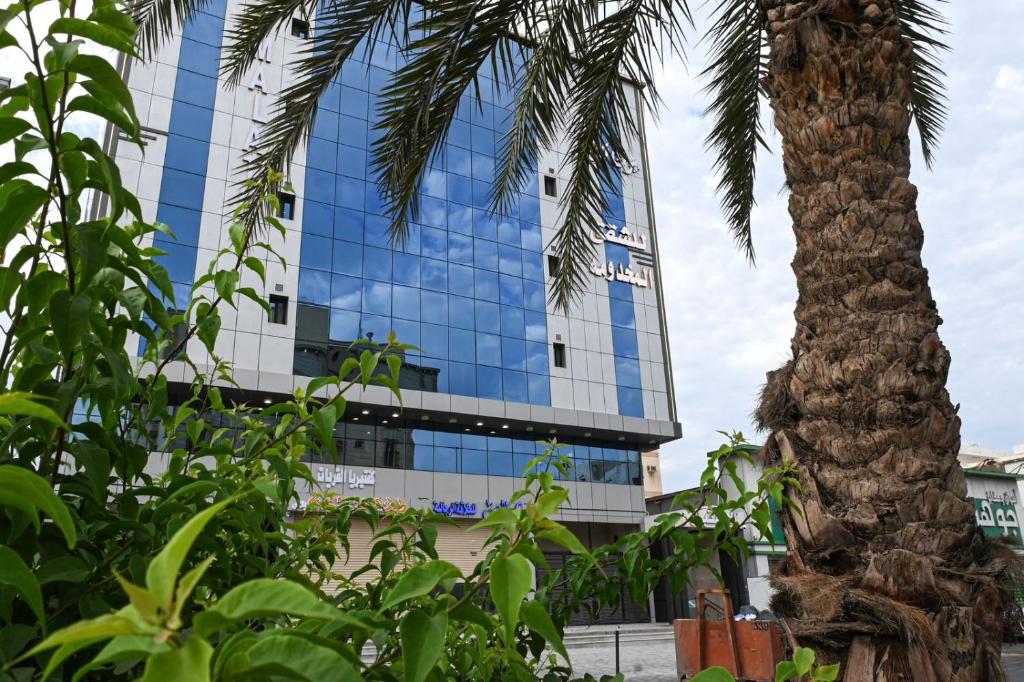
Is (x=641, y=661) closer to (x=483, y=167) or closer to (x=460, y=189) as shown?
(x=460, y=189)

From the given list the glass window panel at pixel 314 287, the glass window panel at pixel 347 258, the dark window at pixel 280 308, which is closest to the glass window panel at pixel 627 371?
the glass window panel at pixel 347 258

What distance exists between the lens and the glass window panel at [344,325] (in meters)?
25.5

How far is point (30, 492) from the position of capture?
584 mm

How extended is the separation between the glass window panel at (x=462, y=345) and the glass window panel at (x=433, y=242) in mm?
3487

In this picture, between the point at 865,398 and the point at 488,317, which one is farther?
the point at 488,317

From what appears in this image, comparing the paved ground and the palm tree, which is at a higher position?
the palm tree

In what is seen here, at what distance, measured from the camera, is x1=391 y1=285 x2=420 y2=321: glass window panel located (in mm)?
27125

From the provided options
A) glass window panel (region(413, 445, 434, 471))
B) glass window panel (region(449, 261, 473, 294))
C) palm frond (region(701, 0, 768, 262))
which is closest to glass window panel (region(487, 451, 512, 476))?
glass window panel (region(413, 445, 434, 471))

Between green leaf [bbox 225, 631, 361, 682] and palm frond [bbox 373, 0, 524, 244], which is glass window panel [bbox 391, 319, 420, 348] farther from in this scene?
green leaf [bbox 225, 631, 361, 682]

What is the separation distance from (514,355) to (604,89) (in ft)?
75.4

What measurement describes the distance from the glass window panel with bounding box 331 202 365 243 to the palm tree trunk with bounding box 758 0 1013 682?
24609 millimetres

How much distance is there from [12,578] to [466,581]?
0.48 m

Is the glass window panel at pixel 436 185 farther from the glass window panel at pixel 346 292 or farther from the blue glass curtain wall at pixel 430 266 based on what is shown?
the glass window panel at pixel 346 292

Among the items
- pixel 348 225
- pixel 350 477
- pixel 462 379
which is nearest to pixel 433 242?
pixel 348 225
